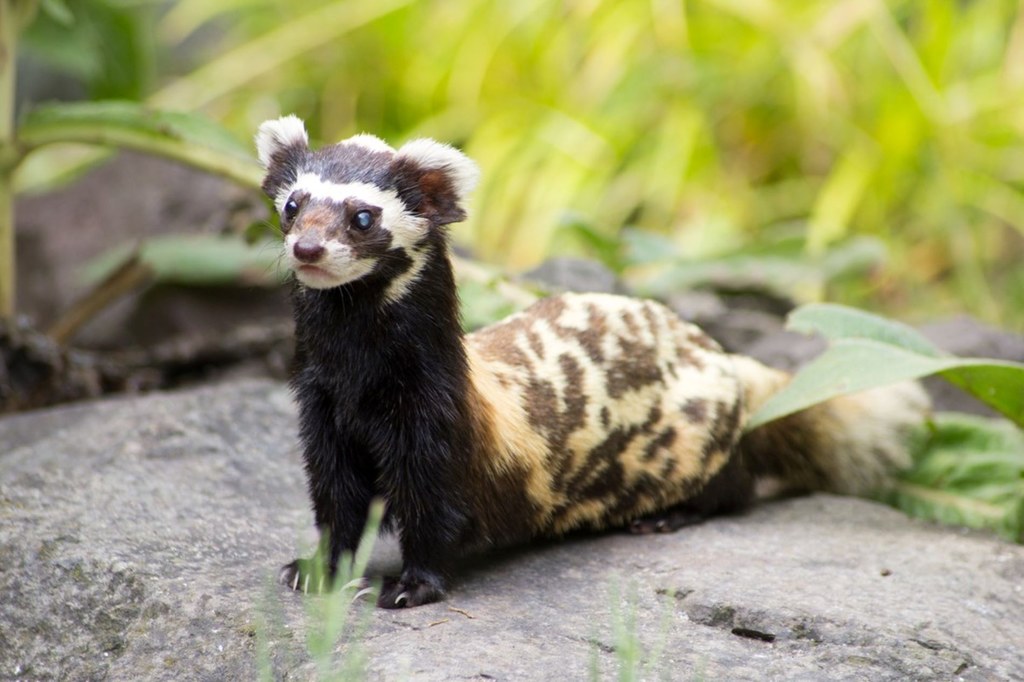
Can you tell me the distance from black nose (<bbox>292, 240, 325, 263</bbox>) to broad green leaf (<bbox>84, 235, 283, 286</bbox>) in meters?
2.81

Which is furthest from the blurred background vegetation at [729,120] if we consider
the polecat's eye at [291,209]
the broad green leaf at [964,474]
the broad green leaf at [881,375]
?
the polecat's eye at [291,209]

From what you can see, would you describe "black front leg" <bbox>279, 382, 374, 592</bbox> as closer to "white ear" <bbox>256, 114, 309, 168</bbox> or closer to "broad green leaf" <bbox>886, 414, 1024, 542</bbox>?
"white ear" <bbox>256, 114, 309, 168</bbox>

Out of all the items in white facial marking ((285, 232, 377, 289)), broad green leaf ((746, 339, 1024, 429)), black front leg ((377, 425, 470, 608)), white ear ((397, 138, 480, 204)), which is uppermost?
white ear ((397, 138, 480, 204))

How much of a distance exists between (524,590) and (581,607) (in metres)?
0.17

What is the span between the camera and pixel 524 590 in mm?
2900

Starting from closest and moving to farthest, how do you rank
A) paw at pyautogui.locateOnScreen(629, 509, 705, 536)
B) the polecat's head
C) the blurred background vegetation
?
the polecat's head, paw at pyautogui.locateOnScreen(629, 509, 705, 536), the blurred background vegetation

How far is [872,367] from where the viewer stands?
128 inches

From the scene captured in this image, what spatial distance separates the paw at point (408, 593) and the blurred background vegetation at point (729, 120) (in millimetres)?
3768

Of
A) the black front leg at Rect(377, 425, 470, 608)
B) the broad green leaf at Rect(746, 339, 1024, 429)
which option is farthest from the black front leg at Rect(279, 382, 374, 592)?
the broad green leaf at Rect(746, 339, 1024, 429)

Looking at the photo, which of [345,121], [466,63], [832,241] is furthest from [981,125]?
[345,121]

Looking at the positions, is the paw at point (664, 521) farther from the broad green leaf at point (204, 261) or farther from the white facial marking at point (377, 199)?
the broad green leaf at point (204, 261)

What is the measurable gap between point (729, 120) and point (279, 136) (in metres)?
4.77

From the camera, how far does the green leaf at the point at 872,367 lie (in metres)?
3.21

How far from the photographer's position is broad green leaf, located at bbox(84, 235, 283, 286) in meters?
5.32
